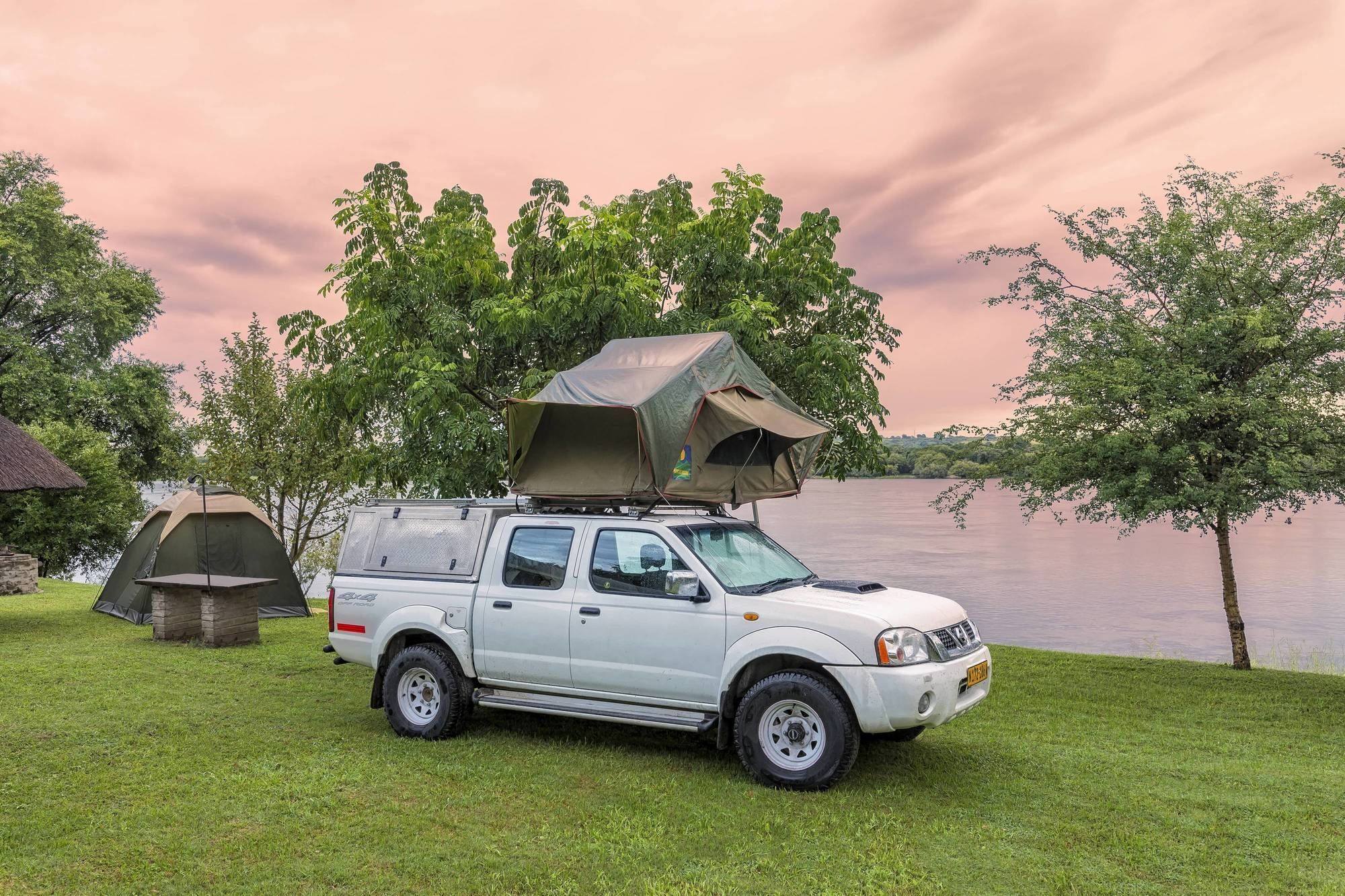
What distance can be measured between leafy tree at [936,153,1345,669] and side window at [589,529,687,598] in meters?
6.86

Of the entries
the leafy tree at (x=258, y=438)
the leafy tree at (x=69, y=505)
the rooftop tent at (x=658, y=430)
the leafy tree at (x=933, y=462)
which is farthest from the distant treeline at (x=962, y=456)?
the leafy tree at (x=69, y=505)

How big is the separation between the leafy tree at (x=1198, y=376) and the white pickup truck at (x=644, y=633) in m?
5.86

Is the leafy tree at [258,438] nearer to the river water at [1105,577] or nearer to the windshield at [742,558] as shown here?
the river water at [1105,577]

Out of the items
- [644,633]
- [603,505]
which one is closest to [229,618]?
[603,505]

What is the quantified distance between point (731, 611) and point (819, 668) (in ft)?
2.39

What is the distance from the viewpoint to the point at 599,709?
7242 millimetres

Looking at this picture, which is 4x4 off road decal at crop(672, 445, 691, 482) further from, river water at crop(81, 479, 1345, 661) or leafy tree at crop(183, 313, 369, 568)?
leafy tree at crop(183, 313, 369, 568)

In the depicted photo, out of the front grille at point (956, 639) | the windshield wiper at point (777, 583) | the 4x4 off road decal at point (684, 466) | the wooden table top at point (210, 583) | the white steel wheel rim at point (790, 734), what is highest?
the 4x4 off road decal at point (684, 466)

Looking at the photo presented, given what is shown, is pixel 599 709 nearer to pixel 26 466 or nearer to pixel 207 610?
pixel 207 610

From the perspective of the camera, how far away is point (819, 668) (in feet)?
21.6

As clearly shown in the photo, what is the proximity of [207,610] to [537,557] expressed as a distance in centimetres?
736

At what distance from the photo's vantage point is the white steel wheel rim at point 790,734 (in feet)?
21.5

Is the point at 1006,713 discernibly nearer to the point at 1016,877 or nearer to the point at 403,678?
the point at 1016,877

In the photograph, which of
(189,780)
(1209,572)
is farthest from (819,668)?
(1209,572)
